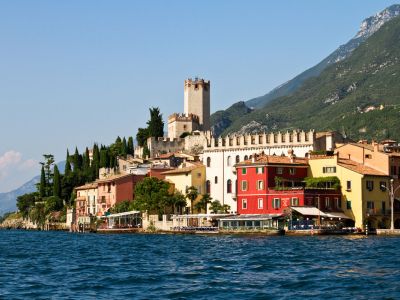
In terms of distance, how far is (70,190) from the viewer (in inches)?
6033

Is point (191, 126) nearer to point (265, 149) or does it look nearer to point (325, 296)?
point (265, 149)

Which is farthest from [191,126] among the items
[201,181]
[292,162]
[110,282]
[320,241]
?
[110,282]

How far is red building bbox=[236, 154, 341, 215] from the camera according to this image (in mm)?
93188

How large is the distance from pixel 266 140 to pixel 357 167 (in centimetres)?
1760

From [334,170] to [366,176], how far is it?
3902 mm

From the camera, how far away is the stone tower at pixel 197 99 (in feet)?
511

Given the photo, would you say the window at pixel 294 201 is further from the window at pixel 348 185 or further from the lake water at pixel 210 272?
the lake water at pixel 210 272

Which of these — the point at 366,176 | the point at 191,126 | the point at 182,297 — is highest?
the point at 191,126

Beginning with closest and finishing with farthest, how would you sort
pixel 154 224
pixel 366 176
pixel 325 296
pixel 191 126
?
pixel 325 296 < pixel 366 176 < pixel 154 224 < pixel 191 126

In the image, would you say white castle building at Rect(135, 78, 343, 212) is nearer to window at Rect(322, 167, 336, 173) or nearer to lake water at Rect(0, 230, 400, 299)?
window at Rect(322, 167, 336, 173)

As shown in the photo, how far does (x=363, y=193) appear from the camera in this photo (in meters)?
93.0

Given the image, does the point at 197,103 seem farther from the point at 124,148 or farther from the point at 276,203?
the point at 276,203

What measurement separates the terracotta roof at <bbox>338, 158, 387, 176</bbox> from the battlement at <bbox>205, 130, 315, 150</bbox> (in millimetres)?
8707

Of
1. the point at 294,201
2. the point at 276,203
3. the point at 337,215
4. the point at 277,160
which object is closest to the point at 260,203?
the point at 276,203
